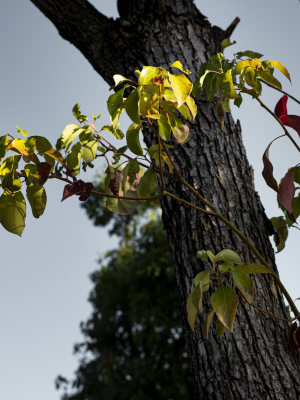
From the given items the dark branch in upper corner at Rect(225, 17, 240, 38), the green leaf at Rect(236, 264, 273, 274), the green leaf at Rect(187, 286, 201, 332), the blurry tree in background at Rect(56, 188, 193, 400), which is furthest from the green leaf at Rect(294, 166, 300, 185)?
the blurry tree in background at Rect(56, 188, 193, 400)

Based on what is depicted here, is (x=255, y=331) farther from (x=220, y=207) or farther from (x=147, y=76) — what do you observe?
(x=147, y=76)

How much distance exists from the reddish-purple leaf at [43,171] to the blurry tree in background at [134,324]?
841 centimetres

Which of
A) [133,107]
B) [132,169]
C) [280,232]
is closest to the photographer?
[133,107]

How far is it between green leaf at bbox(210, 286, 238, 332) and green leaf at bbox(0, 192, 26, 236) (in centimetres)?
38

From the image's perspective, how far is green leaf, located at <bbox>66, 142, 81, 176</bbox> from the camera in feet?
2.91

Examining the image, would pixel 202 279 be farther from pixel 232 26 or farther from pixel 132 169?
pixel 232 26

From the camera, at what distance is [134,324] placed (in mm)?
10023

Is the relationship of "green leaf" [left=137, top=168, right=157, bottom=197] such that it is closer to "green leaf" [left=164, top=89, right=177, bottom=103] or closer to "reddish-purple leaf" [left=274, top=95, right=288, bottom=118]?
"green leaf" [left=164, top=89, right=177, bottom=103]

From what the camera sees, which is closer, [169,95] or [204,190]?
[169,95]

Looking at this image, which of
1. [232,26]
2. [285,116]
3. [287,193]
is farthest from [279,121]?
[232,26]

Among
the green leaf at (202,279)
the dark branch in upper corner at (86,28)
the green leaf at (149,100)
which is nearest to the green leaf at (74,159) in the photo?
the green leaf at (149,100)

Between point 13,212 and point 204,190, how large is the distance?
0.52 metres

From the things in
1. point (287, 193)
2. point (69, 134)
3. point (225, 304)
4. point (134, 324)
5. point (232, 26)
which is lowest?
point (225, 304)

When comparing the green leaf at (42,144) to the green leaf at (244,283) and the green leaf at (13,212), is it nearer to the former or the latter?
the green leaf at (13,212)
